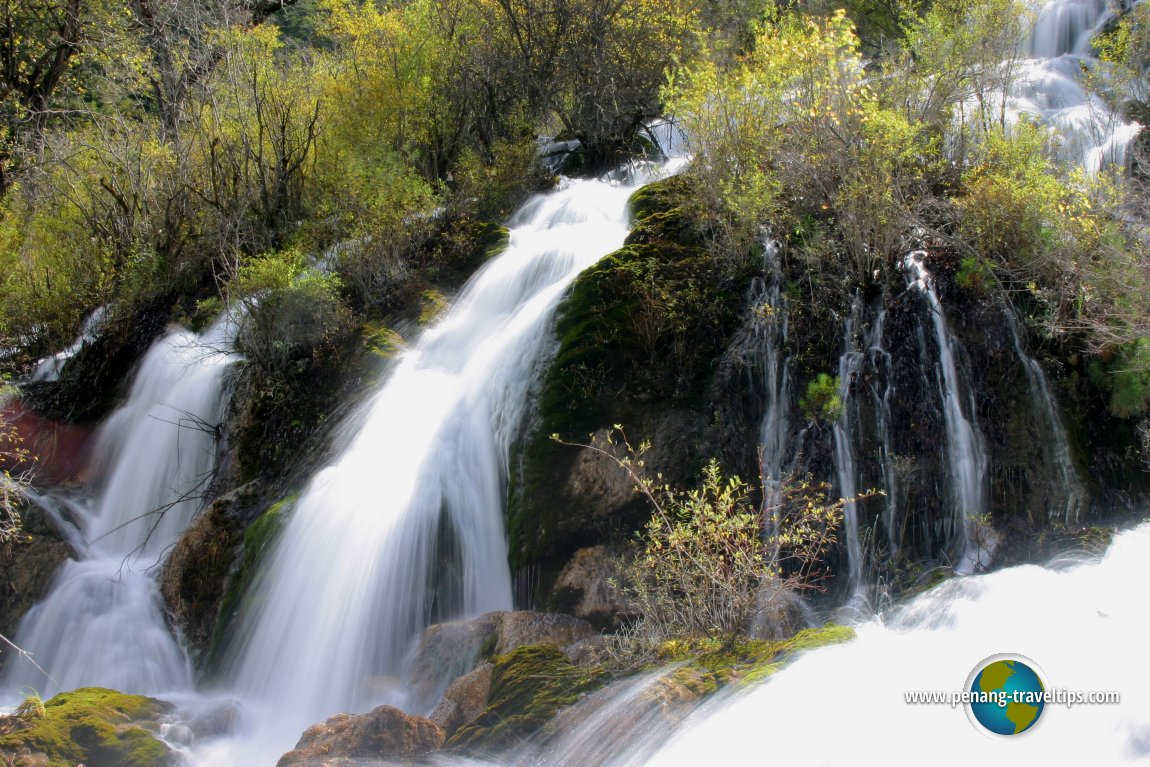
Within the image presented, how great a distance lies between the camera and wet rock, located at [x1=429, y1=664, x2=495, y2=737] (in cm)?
596

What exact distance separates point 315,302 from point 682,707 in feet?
27.0

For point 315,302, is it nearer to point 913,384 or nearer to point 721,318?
point 721,318

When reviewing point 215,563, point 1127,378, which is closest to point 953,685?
point 1127,378

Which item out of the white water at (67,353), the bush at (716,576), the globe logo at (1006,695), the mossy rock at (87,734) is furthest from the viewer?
the white water at (67,353)

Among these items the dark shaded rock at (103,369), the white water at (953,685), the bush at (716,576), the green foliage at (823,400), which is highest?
the dark shaded rock at (103,369)

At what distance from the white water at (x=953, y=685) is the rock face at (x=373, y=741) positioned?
1776mm

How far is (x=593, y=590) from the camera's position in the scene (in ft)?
24.5

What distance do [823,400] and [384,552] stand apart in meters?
4.87

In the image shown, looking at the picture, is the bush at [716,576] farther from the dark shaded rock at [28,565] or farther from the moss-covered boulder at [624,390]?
the dark shaded rock at [28,565]

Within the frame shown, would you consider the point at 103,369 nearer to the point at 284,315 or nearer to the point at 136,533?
the point at 136,533

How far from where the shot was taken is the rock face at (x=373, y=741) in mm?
5555

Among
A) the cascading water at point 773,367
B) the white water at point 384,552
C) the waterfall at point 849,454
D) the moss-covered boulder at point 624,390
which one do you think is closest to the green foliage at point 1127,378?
the waterfall at point 849,454

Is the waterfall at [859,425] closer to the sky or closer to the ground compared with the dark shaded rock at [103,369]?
closer to the ground

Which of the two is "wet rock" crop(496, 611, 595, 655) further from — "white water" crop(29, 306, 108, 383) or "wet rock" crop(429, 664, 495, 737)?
"white water" crop(29, 306, 108, 383)
